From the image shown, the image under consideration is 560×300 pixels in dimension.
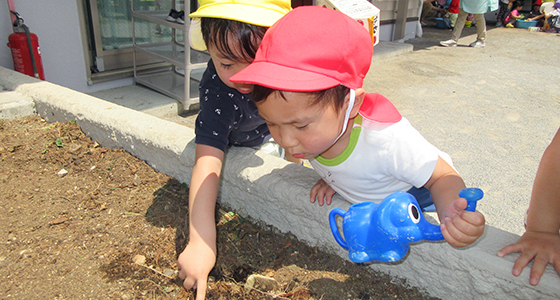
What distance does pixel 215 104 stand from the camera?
1.70 meters

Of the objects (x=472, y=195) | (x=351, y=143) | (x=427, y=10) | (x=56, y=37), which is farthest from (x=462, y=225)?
(x=427, y=10)

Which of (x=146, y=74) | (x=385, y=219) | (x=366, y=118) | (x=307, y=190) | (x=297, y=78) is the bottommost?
(x=146, y=74)

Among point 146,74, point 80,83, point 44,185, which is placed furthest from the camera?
point 146,74

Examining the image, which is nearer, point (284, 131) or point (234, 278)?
point (284, 131)

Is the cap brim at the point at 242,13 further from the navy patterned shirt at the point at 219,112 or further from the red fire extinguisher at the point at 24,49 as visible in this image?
the red fire extinguisher at the point at 24,49

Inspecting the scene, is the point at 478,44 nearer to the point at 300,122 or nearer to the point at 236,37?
the point at 236,37

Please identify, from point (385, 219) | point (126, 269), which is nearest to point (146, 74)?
point (126, 269)

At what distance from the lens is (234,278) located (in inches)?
58.6

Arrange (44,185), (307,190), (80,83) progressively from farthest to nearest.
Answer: (80,83)
(44,185)
(307,190)

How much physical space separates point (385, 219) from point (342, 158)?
38 centimetres

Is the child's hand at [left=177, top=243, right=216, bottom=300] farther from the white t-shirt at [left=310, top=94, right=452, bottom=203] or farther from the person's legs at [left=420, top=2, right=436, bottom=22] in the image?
the person's legs at [left=420, top=2, right=436, bottom=22]

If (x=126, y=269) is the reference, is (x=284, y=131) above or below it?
above

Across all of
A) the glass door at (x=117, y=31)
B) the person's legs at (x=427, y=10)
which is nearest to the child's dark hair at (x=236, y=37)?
the glass door at (x=117, y=31)

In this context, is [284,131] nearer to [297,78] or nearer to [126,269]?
[297,78]
